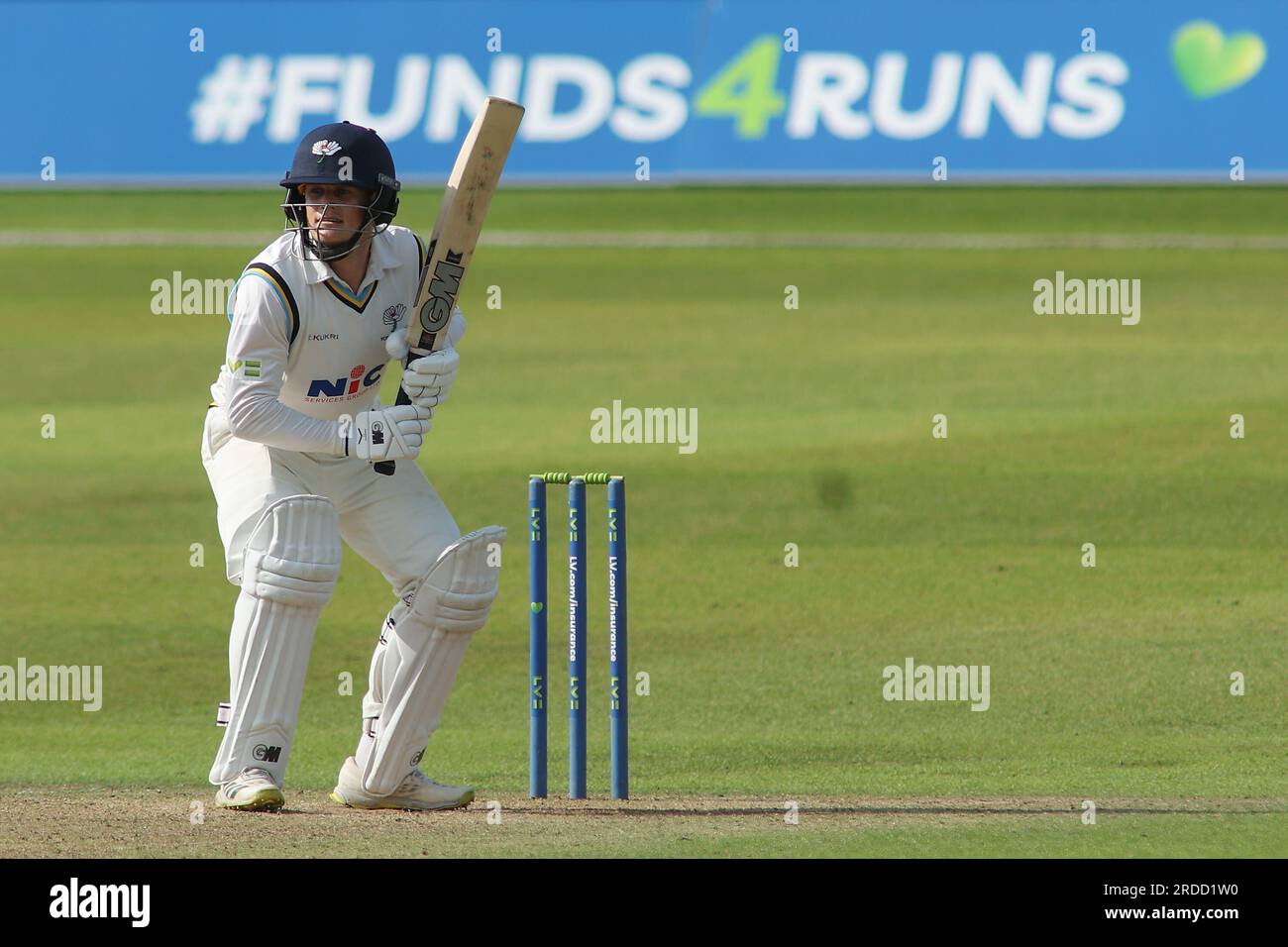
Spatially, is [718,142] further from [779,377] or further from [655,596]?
[655,596]

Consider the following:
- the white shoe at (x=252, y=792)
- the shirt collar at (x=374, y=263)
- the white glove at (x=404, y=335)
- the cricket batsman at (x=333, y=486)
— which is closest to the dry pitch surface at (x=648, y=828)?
the white shoe at (x=252, y=792)

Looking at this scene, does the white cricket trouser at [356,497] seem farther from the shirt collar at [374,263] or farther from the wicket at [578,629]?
the shirt collar at [374,263]

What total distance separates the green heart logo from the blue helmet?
1402 cm

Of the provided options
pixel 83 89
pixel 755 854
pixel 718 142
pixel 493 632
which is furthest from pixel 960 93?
pixel 755 854

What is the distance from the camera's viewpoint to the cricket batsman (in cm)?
613

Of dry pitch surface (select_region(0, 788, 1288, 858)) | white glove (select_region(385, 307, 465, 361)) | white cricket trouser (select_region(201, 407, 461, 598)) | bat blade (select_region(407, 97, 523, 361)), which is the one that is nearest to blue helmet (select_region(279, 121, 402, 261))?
bat blade (select_region(407, 97, 523, 361))

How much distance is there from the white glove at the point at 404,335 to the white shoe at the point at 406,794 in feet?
4.52

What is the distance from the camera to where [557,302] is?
A: 1970cm

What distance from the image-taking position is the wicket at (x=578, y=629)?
262 inches

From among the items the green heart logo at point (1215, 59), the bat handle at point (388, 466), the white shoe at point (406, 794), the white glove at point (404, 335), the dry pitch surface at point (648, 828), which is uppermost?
the green heart logo at point (1215, 59)

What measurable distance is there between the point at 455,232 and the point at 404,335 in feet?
1.21

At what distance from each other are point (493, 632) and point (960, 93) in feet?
34.7

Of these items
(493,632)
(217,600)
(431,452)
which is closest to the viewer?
(493,632)

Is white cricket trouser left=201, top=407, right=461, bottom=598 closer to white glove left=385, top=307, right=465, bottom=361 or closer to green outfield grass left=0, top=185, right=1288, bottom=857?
white glove left=385, top=307, right=465, bottom=361
